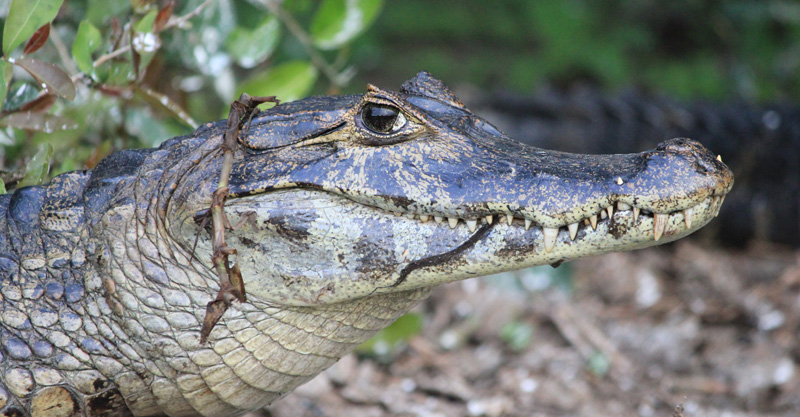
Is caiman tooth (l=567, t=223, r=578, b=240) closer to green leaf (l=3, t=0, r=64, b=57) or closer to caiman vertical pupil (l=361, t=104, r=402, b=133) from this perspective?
caiman vertical pupil (l=361, t=104, r=402, b=133)

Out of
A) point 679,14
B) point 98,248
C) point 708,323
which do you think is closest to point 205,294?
point 98,248

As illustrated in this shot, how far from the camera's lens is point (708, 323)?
3.66 metres

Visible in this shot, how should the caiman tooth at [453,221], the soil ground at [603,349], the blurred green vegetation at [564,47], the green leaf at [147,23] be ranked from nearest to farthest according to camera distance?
the caiman tooth at [453,221], the green leaf at [147,23], the soil ground at [603,349], the blurred green vegetation at [564,47]

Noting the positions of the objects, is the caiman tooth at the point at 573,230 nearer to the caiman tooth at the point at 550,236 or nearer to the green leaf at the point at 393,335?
the caiman tooth at the point at 550,236

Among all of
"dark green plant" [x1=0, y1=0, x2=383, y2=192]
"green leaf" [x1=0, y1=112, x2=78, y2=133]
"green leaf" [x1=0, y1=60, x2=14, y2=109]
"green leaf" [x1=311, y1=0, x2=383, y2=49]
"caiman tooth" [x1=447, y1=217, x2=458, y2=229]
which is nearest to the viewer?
"caiman tooth" [x1=447, y1=217, x2=458, y2=229]

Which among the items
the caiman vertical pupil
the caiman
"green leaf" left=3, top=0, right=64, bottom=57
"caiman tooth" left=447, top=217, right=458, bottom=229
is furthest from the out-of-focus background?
the caiman vertical pupil

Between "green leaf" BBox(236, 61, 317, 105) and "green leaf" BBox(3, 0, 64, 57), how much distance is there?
1113mm

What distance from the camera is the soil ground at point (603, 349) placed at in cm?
303

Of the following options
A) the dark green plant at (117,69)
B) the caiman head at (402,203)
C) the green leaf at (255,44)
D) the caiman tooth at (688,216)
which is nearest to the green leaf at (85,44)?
the dark green plant at (117,69)

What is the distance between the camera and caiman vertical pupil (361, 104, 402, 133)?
1.89m

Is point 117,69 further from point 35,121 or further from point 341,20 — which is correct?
point 341,20

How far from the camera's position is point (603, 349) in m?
3.52

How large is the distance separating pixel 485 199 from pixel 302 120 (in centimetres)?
53

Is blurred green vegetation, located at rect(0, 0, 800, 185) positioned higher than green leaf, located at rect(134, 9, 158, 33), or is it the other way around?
blurred green vegetation, located at rect(0, 0, 800, 185)
